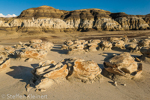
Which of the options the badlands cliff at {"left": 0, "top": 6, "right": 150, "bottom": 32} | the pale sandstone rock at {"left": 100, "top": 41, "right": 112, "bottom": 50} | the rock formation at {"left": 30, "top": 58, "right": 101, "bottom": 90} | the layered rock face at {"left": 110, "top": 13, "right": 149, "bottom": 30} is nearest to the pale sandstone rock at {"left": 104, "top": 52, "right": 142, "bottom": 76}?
the rock formation at {"left": 30, "top": 58, "right": 101, "bottom": 90}

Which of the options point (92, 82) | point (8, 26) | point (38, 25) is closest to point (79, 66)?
point (92, 82)

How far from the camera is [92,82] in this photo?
3.47 metres

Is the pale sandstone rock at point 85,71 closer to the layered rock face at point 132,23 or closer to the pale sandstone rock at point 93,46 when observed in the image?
the pale sandstone rock at point 93,46

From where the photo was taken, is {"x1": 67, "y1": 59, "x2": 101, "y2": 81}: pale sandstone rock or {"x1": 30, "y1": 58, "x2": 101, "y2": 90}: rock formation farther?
{"x1": 67, "y1": 59, "x2": 101, "y2": 81}: pale sandstone rock

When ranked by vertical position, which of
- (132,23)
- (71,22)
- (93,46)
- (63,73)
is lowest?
(63,73)

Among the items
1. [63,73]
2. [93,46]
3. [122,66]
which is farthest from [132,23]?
[63,73]

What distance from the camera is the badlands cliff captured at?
132ft

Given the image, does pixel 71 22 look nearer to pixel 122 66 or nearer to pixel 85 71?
pixel 122 66

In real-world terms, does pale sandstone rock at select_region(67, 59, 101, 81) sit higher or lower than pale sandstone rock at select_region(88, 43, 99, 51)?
lower

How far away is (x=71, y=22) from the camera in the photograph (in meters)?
48.1

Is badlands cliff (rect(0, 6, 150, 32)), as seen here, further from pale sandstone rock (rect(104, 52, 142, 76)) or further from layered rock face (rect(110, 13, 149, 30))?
pale sandstone rock (rect(104, 52, 142, 76))

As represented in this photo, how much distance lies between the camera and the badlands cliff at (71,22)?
132 feet

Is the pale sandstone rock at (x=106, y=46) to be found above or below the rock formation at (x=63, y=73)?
above

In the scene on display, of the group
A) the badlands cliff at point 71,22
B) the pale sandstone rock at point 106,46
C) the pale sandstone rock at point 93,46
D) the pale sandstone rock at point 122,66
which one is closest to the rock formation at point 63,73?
the pale sandstone rock at point 122,66
